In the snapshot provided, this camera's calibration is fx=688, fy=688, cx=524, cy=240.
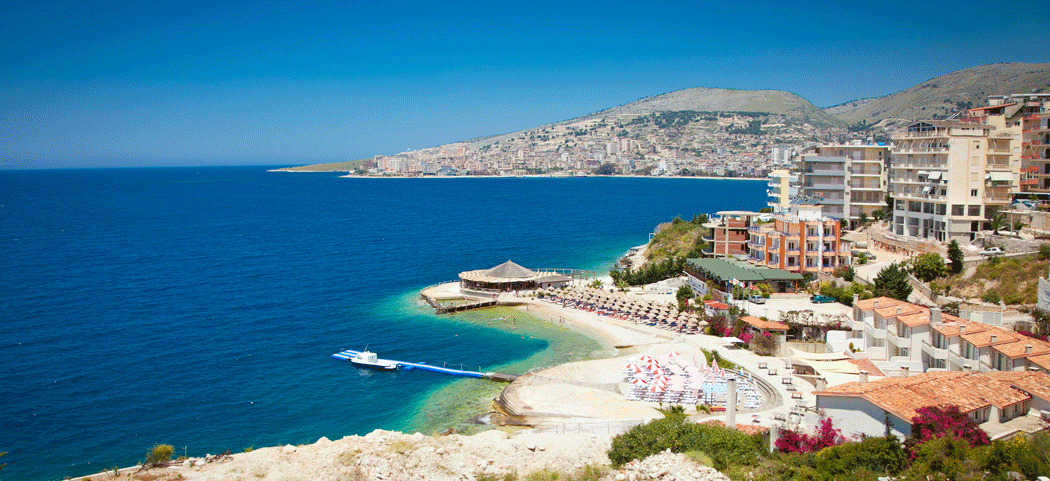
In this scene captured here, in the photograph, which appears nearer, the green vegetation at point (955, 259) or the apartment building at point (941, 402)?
the apartment building at point (941, 402)

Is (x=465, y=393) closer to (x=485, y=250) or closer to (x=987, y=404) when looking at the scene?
(x=987, y=404)

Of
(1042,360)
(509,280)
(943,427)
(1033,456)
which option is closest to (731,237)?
(509,280)

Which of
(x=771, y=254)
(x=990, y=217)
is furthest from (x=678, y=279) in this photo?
A: (x=990, y=217)

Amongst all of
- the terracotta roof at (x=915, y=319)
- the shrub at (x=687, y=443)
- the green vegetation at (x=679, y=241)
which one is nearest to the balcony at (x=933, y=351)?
the terracotta roof at (x=915, y=319)

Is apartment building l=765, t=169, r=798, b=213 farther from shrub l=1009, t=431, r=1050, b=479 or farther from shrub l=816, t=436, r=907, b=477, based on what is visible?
shrub l=1009, t=431, r=1050, b=479

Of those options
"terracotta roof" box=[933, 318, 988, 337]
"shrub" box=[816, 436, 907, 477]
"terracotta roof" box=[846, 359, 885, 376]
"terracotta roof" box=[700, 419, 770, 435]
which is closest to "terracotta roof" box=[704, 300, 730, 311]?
"terracotta roof" box=[846, 359, 885, 376]

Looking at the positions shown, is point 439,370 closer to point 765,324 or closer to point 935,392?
point 765,324

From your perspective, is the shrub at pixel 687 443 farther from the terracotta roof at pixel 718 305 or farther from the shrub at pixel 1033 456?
the terracotta roof at pixel 718 305
